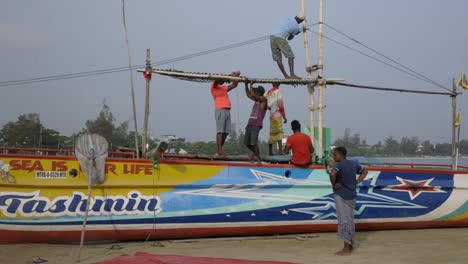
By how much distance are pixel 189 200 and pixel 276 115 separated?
2691mm

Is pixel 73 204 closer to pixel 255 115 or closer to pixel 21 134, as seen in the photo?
pixel 255 115

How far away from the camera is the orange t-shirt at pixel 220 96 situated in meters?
9.43

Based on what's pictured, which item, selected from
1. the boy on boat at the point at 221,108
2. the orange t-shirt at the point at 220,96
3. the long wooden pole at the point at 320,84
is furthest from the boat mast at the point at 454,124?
the orange t-shirt at the point at 220,96

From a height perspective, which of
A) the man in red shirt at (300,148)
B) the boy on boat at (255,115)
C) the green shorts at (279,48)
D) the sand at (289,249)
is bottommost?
the sand at (289,249)

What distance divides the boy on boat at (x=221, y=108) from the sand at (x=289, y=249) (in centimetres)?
195

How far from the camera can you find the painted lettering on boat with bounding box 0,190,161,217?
25.2 feet

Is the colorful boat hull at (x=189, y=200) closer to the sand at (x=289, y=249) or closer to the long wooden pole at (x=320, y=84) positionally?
the sand at (x=289, y=249)

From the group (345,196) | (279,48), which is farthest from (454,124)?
(345,196)

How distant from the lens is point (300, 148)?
29.4 feet

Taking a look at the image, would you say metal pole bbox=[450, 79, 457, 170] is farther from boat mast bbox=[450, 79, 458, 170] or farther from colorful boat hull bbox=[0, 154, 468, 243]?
colorful boat hull bbox=[0, 154, 468, 243]

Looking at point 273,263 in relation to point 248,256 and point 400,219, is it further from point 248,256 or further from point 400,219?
point 400,219

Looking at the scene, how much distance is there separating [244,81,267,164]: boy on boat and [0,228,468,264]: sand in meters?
1.84

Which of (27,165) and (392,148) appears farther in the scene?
(392,148)

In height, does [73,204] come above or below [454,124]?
below
